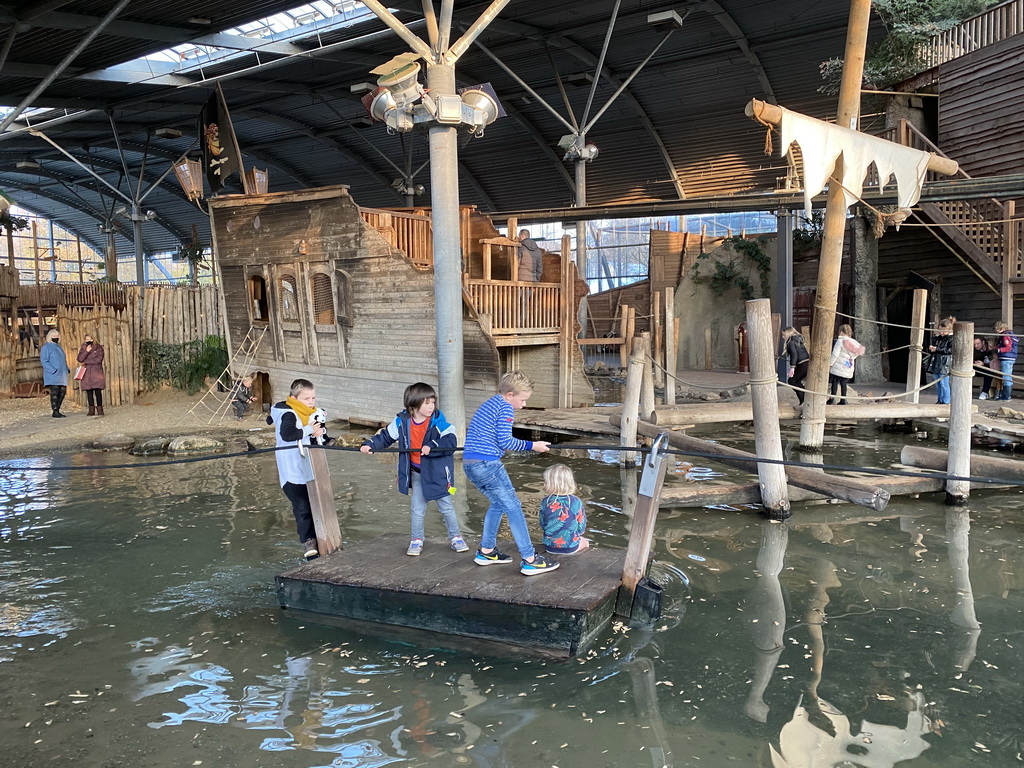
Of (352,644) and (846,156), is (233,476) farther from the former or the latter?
(846,156)

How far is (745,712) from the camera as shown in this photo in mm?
4582

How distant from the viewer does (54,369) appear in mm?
15961

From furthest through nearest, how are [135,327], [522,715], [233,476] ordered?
[135,327] < [233,476] < [522,715]

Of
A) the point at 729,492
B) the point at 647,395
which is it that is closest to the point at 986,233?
the point at 647,395

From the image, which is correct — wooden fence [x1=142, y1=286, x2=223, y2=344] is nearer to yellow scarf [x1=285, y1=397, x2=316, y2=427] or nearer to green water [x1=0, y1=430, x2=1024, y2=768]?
green water [x1=0, y1=430, x2=1024, y2=768]

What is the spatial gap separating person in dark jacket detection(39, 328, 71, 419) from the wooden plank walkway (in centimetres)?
1218

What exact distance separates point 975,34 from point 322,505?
17125 mm

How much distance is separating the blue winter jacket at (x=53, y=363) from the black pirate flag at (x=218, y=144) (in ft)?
14.5

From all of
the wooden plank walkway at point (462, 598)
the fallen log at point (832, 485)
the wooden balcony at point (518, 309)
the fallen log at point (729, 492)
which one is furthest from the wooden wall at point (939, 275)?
the wooden plank walkway at point (462, 598)

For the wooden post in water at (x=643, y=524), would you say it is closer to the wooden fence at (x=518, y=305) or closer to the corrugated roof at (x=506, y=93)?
the wooden fence at (x=518, y=305)

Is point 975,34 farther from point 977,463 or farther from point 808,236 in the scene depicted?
point 977,463

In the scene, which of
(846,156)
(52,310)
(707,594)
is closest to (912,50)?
(846,156)

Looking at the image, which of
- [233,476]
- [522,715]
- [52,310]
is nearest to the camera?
[522,715]

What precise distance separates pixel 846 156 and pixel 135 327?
1483 centimetres
